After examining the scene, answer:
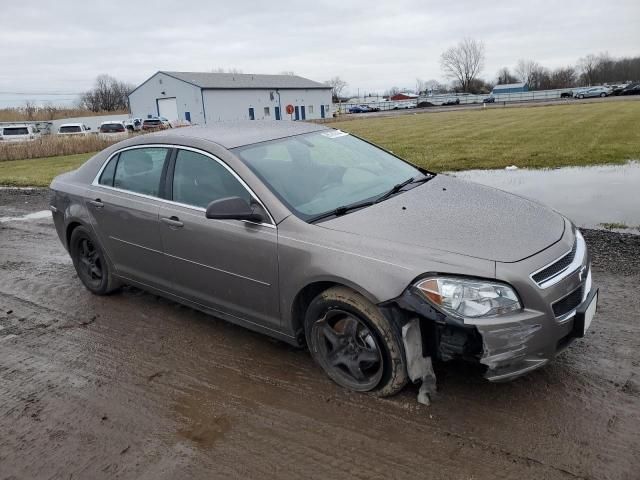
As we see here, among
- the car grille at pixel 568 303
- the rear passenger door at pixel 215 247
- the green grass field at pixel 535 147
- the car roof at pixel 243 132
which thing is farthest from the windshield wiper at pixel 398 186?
the green grass field at pixel 535 147

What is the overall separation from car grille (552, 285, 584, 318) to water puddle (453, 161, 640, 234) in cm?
412

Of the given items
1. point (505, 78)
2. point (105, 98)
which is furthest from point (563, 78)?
point (105, 98)

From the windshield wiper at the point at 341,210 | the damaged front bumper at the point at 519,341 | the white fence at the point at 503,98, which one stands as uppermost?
the white fence at the point at 503,98

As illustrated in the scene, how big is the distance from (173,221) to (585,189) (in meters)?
7.82

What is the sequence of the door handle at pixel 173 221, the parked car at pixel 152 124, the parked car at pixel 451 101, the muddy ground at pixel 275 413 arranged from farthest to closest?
the parked car at pixel 451 101 < the parked car at pixel 152 124 < the door handle at pixel 173 221 < the muddy ground at pixel 275 413

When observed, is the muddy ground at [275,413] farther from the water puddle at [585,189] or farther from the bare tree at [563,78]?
the bare tree at [563,78]

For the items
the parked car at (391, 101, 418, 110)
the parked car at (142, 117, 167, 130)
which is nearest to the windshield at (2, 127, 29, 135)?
the parked car at (142, 117, 167, 130)

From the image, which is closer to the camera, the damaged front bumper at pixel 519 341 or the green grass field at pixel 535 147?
the damaged front bumper at pixel 519 341

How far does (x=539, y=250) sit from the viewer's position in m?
3.02

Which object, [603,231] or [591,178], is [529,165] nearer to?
[591,178]

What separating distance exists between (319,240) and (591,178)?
8.95 m

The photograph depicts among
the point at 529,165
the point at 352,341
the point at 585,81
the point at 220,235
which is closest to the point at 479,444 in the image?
the point at 352,341

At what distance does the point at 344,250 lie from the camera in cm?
318

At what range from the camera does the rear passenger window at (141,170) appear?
14.5 ft
